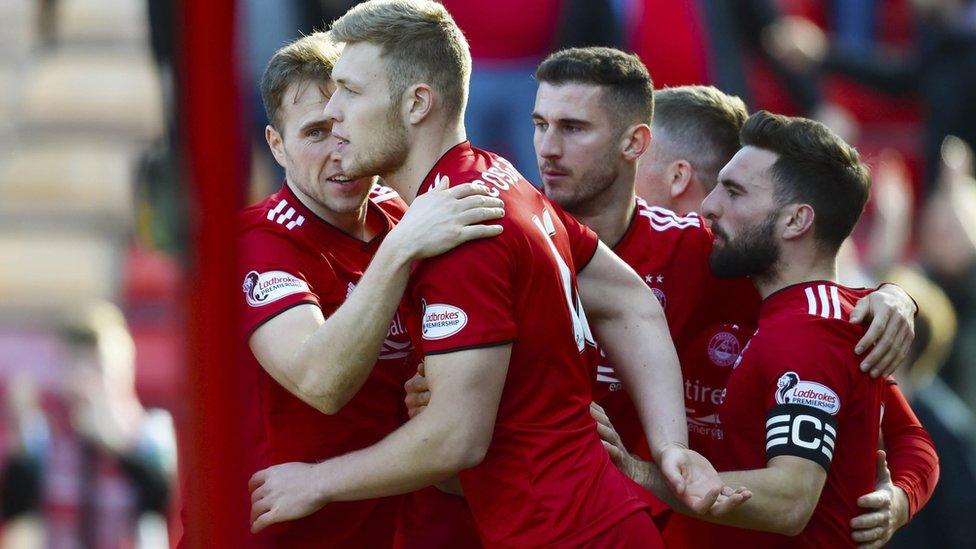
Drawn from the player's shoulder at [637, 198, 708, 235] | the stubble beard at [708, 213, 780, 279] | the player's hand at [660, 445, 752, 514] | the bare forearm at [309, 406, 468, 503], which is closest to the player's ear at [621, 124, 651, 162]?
the player's shoulder at [637, 198, 708, 235]

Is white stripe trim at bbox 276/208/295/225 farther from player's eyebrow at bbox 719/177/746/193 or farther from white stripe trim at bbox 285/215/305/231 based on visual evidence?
player's eyebrow at bbox 719/177/746/193

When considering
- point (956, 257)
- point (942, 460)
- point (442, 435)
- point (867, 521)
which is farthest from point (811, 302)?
point (956, 257)

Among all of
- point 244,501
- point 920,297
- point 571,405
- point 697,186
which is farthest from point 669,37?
point 244,501

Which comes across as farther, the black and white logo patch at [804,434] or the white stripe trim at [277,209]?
the white stripe trim at [277,209]

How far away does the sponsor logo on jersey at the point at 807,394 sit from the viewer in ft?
10.6

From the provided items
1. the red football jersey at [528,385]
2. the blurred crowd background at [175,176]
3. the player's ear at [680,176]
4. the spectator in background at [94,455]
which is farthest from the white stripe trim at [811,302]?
the spectator in background at [94,455]

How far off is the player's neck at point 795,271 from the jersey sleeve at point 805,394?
0.79ft

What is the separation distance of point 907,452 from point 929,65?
6071mm

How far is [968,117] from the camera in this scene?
29.8 ft

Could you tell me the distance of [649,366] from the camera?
11.1 ft

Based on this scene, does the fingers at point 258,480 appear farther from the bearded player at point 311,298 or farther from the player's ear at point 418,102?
the player's ear at point 418,102

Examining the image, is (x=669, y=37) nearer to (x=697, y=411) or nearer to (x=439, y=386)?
(x=697, y=411)

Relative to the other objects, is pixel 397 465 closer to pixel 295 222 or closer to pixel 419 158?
pixel 419 158

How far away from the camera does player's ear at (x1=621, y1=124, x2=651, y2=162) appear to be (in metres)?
3.84
